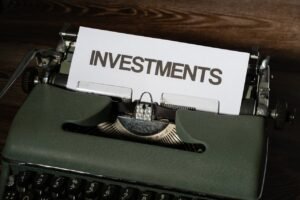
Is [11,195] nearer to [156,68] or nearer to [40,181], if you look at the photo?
[40,181]

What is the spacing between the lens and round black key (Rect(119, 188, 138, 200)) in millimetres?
1065

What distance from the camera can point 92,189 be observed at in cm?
108

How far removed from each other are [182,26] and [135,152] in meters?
0.54

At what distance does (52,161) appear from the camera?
109cm

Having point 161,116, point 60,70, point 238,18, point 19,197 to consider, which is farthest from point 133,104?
point 238,18

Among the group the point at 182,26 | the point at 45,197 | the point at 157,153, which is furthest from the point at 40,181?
the point at 182,26

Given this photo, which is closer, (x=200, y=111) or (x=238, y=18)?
(x=200, y=111)

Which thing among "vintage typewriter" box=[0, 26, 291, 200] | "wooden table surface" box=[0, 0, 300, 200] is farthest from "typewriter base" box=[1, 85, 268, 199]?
"wooden table surface" box=[0, 0, 300, 200]

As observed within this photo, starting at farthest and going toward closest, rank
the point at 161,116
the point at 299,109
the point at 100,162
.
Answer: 1. the point at 299,109
2. the point at 161,116
3. the point at 100,162

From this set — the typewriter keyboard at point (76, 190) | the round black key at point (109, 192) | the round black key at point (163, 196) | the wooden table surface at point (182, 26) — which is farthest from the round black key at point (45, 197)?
the wooden table surface at point (182, 26)

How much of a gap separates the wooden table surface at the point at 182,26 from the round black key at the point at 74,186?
0.36 metres

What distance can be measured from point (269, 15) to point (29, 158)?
799 mm

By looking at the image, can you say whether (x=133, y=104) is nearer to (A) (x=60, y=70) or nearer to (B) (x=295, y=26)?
(A) (x=60, y=70)

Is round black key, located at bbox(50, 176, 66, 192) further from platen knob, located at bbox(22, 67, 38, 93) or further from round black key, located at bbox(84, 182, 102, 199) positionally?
platen knob, located at bbox(22, 67, 38, 93)
